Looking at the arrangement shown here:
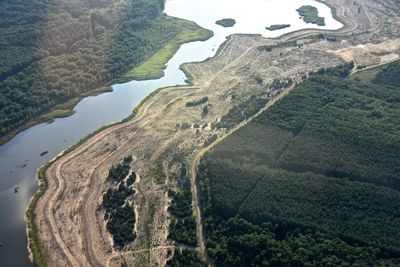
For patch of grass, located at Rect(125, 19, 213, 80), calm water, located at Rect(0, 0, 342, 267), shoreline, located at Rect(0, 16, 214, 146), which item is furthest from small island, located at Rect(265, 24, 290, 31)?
shoreline, located at Rect(0, 16, 214, 146)

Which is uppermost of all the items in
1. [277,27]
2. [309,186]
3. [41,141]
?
[309,186]

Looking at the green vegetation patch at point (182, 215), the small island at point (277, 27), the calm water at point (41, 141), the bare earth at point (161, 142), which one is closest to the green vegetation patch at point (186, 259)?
the bare earth at point (161, 142)

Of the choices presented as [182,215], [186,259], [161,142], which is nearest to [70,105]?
[161,142]

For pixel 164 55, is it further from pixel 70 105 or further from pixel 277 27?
pixel 277 27

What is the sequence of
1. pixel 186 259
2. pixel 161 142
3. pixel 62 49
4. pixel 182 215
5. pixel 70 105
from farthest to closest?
pixel 62 49 < pixel 70 105 < pixel 161 142 < pixel 182 215 < pixel 186 259

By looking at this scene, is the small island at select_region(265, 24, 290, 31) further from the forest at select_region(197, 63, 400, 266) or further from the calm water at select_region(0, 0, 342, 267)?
the forest at select_region(197, 63, 400, 266)

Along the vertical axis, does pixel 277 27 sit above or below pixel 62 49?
below

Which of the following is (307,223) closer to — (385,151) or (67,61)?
(385,151)
